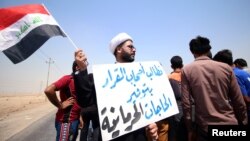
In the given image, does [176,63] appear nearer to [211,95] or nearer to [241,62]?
[211,95]

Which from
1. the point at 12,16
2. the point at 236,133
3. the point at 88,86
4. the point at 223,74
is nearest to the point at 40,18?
the point at 12,16

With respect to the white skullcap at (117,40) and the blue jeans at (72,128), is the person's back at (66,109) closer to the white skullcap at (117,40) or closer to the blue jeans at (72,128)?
the blue jeans at (72,128)

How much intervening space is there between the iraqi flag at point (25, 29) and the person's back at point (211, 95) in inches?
73.7

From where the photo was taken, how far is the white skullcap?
302cm

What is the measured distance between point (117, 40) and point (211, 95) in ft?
4.49

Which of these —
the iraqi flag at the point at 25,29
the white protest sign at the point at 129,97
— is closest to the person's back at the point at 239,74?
the white protest sign at the point at 129,97

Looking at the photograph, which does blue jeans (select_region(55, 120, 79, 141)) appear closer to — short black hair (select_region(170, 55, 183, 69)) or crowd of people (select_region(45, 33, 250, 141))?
crowd of people (select_region(45, 33, 250, 141))

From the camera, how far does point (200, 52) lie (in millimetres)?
3400

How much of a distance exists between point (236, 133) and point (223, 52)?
5.88ft

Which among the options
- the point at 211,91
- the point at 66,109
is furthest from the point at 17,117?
the point at 211,91

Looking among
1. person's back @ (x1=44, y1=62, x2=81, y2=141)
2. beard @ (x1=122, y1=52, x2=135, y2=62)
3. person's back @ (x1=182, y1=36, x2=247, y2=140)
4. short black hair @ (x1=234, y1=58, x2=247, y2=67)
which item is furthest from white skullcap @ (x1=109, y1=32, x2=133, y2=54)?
short black hair @ (x1=234, y1=58, x2=247, y2=67)

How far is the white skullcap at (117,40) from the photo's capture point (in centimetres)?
302

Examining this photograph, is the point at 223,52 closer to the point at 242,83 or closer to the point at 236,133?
the point at 242,83

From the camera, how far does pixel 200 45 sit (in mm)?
3426
